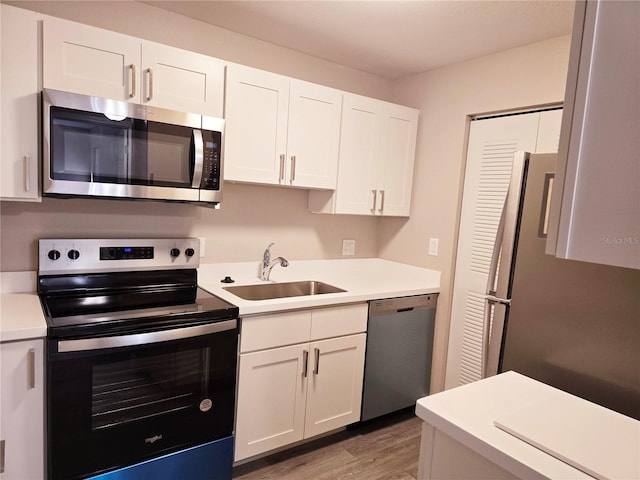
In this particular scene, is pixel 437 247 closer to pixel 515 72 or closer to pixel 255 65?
pixel 515 72

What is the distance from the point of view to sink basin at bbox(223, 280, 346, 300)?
2.51 m

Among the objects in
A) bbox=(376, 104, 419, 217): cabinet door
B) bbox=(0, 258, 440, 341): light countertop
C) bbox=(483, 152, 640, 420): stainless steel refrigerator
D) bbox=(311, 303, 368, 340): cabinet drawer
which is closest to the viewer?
bbox=(483, 152, 640, 420): stainless steel refrigerator

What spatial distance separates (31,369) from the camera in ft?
5.09

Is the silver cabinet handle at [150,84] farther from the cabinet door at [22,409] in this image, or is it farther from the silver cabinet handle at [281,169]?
the cabinet door at [22,409]

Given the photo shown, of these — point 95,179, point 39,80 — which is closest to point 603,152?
point 95,179

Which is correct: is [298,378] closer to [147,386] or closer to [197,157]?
[147,386]

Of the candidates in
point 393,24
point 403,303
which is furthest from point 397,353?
point 393,24

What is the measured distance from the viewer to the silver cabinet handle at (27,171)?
5.61ft

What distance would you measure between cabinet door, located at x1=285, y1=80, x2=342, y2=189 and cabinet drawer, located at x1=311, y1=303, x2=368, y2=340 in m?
0.78

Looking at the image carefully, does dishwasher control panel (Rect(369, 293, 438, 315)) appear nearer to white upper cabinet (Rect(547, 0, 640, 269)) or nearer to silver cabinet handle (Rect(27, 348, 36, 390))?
silver cabinet handle (Rect(27, 348, 36, 390))

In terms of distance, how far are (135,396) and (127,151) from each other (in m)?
1.06

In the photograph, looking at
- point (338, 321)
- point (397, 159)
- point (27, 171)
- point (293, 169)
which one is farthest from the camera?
point (397, 159)

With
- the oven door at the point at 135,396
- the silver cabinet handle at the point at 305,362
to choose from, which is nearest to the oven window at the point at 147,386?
the oven door at the point at 135,396

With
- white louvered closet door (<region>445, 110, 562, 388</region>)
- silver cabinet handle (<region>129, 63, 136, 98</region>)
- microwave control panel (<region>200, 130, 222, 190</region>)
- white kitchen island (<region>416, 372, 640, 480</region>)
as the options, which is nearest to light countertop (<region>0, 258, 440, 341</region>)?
white louvered closet door (<region>445, 110, 562, 388</region>)
